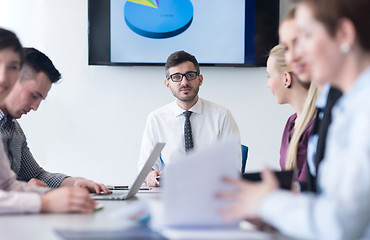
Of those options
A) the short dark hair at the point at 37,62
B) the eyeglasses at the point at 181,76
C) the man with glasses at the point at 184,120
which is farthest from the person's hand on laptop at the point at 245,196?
the eyeglasses at the point at 181,76

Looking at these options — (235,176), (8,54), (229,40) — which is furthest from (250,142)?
(235,176)

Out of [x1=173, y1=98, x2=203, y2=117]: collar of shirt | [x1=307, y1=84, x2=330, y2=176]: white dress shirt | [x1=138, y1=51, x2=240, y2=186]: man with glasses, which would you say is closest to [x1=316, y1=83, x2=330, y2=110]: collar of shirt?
[x1=307, y1=84, x2=330, y2=176]: white dress shirt

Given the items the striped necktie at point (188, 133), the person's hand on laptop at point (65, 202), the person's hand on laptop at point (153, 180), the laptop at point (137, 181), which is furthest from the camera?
the striped necktie at point (188, 133)

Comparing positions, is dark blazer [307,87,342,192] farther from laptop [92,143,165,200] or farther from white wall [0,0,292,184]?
white wall [0,0,292,184]

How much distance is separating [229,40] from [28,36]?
163 cm

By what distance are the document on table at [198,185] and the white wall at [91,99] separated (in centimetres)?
314

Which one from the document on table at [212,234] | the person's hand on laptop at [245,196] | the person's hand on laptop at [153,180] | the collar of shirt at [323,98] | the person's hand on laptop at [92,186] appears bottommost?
the person's hand on laptop at [153,180]

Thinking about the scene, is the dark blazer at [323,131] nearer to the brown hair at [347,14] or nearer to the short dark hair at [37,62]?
the brown hair at [347,14]

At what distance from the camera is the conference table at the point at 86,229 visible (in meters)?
1.17

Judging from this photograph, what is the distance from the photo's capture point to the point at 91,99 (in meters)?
4.25

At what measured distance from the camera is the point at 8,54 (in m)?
1.77

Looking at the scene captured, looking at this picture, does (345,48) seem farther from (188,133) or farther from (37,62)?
(188,133)

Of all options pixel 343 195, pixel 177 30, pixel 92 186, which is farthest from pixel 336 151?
pixel 177 30

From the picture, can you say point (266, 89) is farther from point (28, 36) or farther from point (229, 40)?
point (28, 36)
